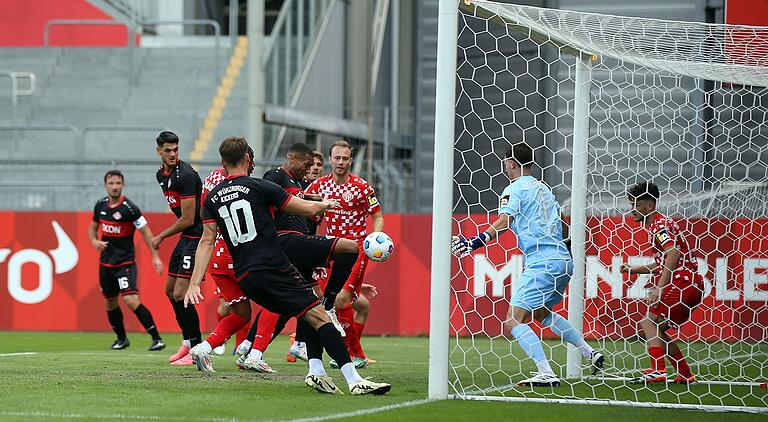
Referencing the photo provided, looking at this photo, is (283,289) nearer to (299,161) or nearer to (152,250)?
(299,161)

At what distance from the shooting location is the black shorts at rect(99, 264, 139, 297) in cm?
1471

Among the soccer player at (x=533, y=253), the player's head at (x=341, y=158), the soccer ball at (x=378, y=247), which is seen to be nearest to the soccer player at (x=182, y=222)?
the player's head at (x=341, y=158)

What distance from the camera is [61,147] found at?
24469mm

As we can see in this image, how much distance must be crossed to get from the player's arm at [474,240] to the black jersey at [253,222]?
3.89ft

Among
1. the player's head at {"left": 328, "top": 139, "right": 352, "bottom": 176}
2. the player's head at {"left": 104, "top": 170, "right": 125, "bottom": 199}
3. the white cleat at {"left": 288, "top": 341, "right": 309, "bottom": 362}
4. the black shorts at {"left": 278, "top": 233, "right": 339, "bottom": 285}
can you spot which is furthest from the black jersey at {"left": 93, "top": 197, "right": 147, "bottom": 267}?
the black shorts at {"left": 278, "top": 233, "right": 339, "bottom": 285}

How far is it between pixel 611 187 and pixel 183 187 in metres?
7.76

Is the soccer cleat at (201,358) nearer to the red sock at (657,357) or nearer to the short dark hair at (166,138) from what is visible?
the short dark hair at (166,138)

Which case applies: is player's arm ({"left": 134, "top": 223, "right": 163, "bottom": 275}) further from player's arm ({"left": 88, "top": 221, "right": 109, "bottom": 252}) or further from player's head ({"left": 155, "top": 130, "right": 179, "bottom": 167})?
player's head ({"left": 155, "top": 130, "right": 179, "bottom": 167})

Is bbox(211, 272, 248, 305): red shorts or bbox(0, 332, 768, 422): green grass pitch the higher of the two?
bbox(211, 272, 248, 305): red shorts

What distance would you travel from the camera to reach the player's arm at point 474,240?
880cm

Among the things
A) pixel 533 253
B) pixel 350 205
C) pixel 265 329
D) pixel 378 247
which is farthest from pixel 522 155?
pixel 265 329

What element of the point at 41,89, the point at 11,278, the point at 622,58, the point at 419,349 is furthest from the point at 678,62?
the point at 41,89

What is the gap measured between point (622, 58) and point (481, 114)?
4938mm

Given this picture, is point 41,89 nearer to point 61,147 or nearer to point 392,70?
point 61,147
